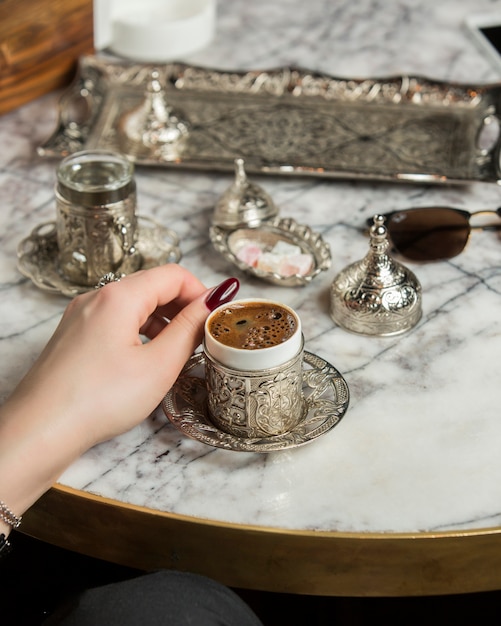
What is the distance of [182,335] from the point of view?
0.92m

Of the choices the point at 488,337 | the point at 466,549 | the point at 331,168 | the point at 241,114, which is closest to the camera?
the point at 466,549

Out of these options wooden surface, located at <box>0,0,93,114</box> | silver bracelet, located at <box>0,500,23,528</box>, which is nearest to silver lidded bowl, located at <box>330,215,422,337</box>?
silver bracelet, located at <box>0,500,23,528</box>

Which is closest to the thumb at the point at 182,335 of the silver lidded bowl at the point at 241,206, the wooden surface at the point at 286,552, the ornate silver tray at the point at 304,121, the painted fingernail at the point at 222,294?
the painted fingernail at the point at 222,294

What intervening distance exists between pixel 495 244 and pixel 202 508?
1.99 ft

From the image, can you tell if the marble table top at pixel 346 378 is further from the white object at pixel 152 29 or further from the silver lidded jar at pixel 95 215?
the white object at pixel 152 29

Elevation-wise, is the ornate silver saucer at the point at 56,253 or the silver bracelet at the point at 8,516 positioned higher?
the silver bracelet at the point at 8,516

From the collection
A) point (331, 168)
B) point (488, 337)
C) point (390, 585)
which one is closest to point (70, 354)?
point (390, 585)

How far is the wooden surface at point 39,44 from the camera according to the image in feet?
4.95

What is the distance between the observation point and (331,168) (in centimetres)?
138

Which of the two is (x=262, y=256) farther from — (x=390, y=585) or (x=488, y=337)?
(x=390, y=585)

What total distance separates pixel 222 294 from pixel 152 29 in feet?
3.03

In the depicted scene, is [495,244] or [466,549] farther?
[495,244]

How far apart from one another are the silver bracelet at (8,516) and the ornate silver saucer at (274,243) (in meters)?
0.45

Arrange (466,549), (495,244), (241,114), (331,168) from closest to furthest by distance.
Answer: (466,549)
(495,244)
(331,168)
(241,114)
